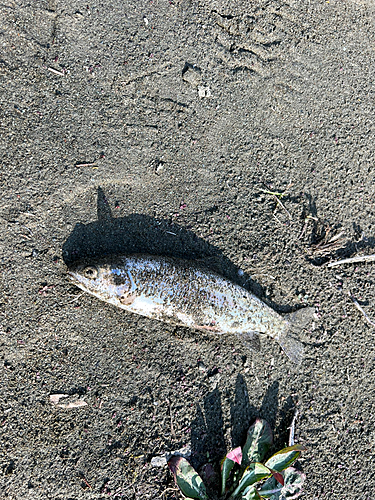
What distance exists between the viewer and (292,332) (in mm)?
3680

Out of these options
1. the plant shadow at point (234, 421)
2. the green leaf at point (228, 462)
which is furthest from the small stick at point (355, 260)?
the green leaf at point (228, 462)

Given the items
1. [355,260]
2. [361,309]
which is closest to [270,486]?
[361,309]

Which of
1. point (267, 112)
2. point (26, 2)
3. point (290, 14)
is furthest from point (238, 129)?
point (26, 2)

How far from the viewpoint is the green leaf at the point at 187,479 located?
3.22m

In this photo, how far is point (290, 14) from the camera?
152 inches

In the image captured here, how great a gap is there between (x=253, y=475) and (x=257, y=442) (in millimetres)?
302

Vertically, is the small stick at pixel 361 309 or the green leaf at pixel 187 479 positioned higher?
the small stick at pixel 361 309

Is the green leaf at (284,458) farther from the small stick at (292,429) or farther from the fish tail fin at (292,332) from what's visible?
the fish tail fin at (292,332)

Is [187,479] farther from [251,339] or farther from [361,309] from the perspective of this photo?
[361,309]

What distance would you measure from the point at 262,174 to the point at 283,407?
2.71m

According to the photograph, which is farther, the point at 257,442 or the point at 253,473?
the point at 257,442

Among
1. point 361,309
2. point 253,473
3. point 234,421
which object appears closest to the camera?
point 253,473

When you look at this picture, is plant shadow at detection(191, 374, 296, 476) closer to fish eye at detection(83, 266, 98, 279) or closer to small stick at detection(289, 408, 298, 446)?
small stick at detection(289, 408, 298, 446)

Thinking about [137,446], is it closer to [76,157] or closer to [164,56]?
[76,157]
